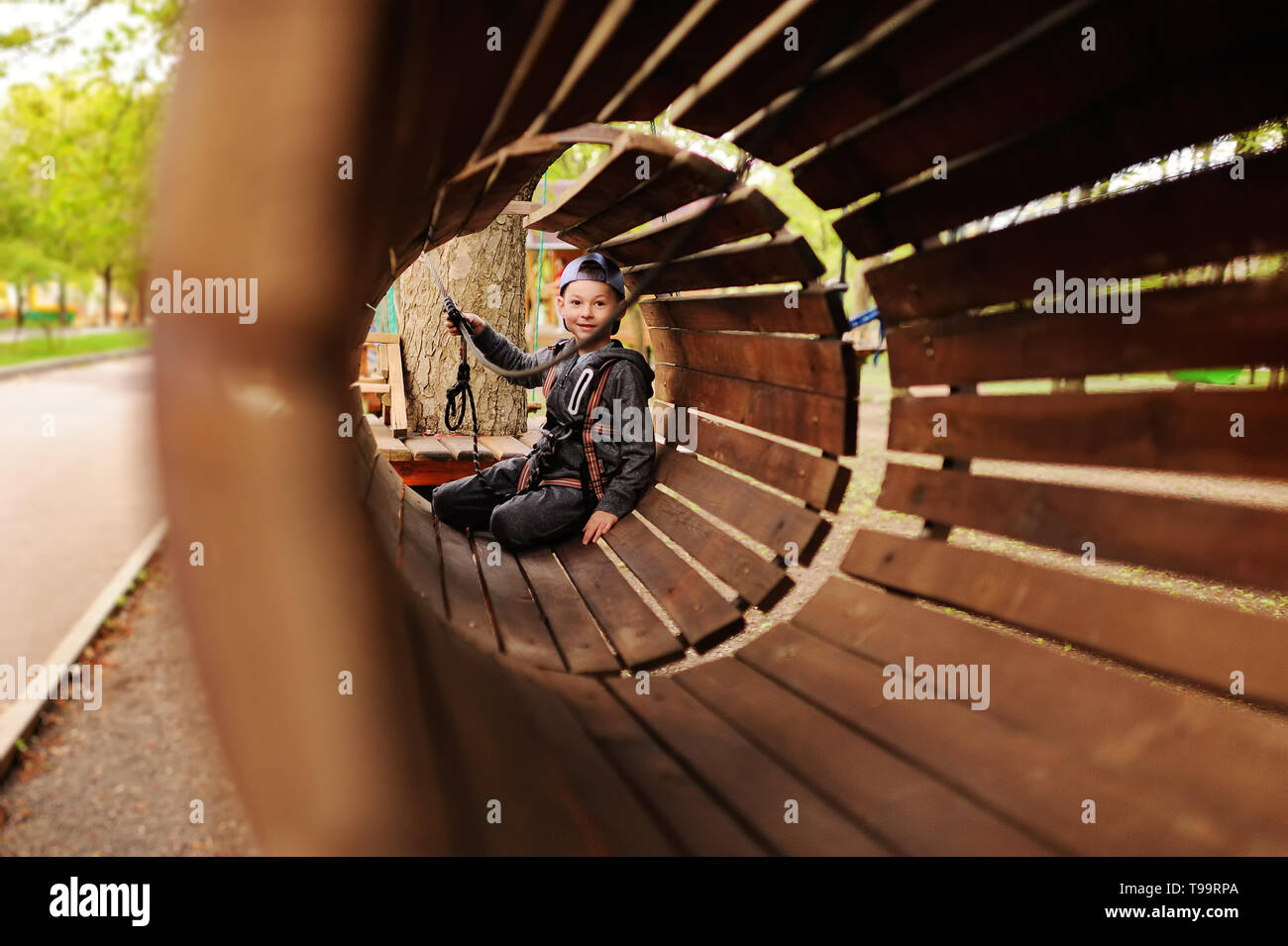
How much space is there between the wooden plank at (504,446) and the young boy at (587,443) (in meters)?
0.93

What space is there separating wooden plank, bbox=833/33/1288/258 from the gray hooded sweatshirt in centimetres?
142

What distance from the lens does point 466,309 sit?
249 inches

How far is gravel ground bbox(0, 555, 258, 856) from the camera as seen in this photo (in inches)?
118

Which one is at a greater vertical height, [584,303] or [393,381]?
[584,303]

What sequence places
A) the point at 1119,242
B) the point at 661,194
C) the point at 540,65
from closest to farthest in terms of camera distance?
the point at 540,65, the point at 1119,242, the point at 661,194

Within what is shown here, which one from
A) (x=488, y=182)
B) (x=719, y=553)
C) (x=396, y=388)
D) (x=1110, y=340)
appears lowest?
(x=719, y=553)

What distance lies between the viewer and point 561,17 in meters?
1.60

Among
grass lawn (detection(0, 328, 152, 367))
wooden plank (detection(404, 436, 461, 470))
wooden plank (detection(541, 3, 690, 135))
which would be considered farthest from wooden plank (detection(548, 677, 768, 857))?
grass lawn (detection(0, 328, 152, 367))

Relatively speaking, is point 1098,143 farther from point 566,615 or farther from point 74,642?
point 74,642

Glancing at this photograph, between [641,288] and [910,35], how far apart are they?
882 mm

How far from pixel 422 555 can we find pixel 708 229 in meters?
1.71

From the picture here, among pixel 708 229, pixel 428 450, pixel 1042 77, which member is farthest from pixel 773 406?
pixel 428 450
